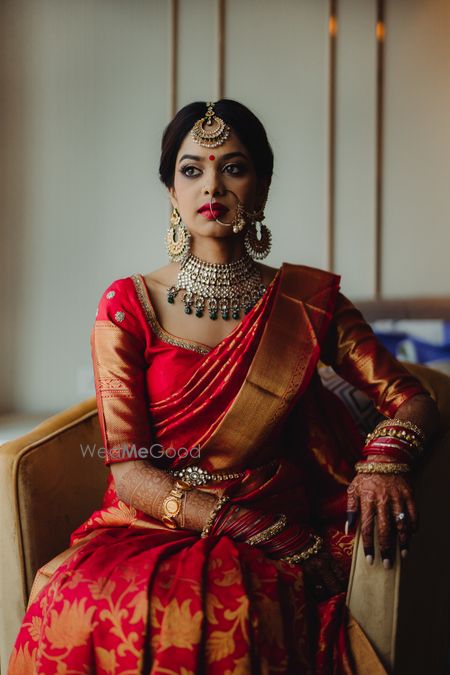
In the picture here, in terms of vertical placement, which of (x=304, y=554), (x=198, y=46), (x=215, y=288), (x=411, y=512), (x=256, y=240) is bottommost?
(x=304, y=554)

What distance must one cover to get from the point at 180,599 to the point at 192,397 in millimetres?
464

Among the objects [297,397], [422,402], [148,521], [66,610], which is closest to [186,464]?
[148,521]

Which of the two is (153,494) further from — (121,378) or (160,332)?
(160,332)

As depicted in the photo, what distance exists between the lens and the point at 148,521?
148cm

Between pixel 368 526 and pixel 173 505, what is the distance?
394 mm

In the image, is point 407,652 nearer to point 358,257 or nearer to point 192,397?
point 192,397

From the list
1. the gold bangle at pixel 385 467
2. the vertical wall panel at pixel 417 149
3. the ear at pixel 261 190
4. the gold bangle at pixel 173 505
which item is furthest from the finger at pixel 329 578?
the vertical wall panel at pixel 417 149

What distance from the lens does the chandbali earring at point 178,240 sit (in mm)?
1679

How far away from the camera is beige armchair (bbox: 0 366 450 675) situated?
127 cm

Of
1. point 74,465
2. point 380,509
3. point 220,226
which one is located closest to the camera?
point 380,509

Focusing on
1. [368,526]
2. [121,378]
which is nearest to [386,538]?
[368,526]

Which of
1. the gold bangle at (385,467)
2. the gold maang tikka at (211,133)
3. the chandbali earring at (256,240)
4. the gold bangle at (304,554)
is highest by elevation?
the gold maang tikka at (211,133)

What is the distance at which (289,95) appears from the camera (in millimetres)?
3168

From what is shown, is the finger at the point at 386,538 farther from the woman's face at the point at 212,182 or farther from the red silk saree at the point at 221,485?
the woman's face at the point at 212,182
